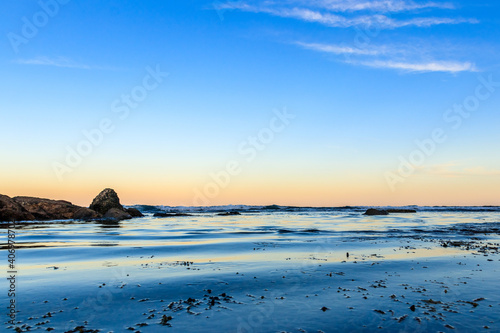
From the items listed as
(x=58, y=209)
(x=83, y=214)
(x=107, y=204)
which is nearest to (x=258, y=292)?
(x=83, y=214)

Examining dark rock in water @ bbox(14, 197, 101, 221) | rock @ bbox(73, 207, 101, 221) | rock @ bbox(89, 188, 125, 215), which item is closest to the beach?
dark rock in water @ bbox(14, 197, 101, 221)

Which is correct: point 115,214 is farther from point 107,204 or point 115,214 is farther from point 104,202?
point 104,202

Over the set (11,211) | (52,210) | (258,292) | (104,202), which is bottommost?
(258,292)

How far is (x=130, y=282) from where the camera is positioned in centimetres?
1079

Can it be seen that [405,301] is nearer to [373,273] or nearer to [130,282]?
[373,273]

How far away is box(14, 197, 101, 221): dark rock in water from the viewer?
5044 centimetres

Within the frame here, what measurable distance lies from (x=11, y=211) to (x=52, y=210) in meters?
7.89

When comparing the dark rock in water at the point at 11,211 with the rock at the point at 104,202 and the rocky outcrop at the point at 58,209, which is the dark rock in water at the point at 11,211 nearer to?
the rocky outcrop at the point at 58,209

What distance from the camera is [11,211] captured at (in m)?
45.1

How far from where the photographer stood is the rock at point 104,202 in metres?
60.3

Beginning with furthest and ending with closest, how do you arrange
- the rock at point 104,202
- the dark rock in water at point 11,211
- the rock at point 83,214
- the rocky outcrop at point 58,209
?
the rock at point 104,202, the rock at point 83,214, the rocky outcrop at point 58,209, the dark rock in water at point 11,211

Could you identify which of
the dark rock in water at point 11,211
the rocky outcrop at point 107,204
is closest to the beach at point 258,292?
the dark rock in water at point 11,211

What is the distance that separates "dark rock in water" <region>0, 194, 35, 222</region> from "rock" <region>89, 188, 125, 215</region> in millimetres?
13272

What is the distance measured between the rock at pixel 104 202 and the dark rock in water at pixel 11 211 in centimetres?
1327
